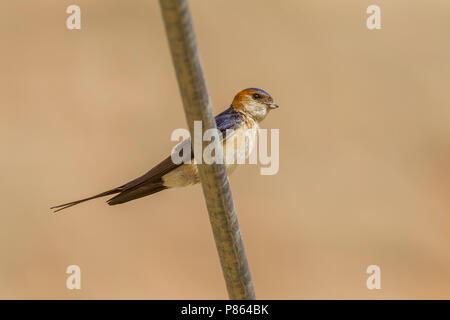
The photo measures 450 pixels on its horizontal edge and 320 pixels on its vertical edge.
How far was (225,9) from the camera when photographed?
8.57 m

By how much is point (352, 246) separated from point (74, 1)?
438 centimetres

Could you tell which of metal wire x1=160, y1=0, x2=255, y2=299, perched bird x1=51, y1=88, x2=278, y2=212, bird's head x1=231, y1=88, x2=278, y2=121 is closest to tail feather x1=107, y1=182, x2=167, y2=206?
perched bird x1=51, y1=88, x2=278, y2=212

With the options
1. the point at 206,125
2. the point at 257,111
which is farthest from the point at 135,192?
the point at 206,125

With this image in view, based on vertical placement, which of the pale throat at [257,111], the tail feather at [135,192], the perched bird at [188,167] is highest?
the pale throat at [257,111]

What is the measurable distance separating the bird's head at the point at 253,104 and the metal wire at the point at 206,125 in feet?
5.29

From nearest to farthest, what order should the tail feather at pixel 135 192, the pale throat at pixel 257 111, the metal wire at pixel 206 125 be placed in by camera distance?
the metal wire at pixel 206 125 < the tail feather at pixel 135 192 < the pale throat at pixel 257 111

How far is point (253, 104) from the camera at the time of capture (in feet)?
13.7

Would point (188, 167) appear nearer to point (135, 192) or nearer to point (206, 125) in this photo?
point (135, 192)

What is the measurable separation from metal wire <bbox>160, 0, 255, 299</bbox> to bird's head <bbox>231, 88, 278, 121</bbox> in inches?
63.5

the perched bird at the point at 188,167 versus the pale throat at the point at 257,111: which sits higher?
the pale throat at the point at 257,111

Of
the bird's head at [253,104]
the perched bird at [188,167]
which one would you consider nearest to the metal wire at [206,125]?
the perched bird at [188,167]

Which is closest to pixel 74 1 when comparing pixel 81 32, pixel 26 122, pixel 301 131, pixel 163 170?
pixel 81 32

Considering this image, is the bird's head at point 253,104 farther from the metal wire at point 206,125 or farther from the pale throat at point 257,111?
the metal wire at point 206,125

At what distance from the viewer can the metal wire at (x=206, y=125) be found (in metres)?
2.04
